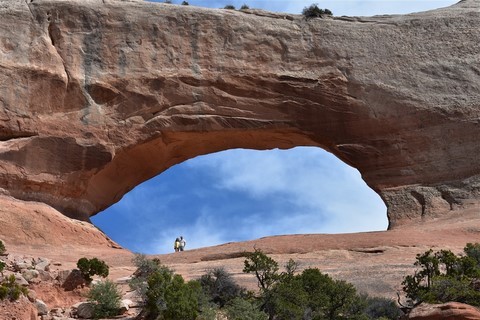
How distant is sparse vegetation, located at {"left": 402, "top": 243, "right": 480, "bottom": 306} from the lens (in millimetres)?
17828

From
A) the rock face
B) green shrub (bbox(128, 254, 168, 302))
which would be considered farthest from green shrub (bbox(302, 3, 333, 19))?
green shrub (bbox(128, 254, 168, 302))

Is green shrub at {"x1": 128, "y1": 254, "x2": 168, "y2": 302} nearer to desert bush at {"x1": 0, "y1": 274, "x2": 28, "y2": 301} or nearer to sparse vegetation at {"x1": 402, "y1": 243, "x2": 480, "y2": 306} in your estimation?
desert bush at {"x1": 0, "y1": 274, "x2": 28, "y2": 301}

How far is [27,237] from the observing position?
1075 inches

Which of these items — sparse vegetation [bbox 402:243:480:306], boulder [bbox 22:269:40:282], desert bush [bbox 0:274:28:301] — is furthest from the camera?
boulder [bbox 22:269:40:282]

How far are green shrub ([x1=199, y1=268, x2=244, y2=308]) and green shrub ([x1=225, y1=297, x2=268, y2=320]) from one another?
1708mm

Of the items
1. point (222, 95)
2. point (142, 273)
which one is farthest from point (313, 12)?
point (142, 273)

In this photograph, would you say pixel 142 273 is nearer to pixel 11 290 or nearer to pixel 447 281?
pixel 11 290

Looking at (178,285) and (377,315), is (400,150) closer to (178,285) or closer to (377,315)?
(377,315)

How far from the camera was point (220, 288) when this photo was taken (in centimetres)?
2061

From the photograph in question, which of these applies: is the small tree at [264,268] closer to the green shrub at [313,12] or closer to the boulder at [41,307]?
the boulder at [41,307]

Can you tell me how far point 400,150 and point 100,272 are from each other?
13.1m

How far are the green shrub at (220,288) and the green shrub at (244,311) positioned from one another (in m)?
1.71

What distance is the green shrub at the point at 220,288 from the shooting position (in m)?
20.3

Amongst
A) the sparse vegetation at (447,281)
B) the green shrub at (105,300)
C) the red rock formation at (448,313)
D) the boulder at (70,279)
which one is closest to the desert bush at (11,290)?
the green shrub at (105,300)
